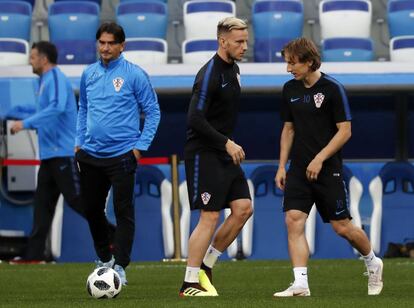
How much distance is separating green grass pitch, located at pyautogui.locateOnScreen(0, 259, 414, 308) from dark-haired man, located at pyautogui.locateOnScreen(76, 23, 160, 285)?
0.61 m

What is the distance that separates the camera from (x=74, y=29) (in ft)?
53.7

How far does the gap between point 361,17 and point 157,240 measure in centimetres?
437

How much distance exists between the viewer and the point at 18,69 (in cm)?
1439

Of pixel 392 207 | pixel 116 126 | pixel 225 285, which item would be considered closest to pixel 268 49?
pixel 392 207

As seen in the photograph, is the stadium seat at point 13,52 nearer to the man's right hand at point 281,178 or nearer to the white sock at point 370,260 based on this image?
the man's right hand at point 281,178

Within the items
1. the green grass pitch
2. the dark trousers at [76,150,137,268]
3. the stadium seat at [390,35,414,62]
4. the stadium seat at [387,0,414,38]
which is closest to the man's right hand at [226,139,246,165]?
the green grass pitch

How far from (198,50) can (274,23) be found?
1168 millimetres

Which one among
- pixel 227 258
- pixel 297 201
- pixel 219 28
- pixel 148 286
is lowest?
pixel 227 258

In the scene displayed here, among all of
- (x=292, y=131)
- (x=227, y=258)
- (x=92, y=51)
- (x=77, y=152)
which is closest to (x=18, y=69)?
(x=92, y=51)

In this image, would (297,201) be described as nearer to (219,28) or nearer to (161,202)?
(219,28)

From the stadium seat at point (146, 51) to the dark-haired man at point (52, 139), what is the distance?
9.87ft

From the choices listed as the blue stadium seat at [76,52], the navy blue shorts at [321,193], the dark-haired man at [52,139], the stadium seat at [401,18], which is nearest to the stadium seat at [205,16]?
the blue stadium seat at [76,52]

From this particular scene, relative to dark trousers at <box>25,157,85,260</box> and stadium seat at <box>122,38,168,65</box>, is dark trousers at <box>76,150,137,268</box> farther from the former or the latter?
stadium seat at <box>122,38,168,65</box>

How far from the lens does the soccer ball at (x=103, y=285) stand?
818 centimetres
